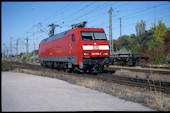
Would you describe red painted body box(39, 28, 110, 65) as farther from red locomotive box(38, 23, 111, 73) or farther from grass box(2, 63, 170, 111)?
grass box(2, 63, 170, 111)

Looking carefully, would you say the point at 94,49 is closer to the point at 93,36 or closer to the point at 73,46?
the point at 93,36

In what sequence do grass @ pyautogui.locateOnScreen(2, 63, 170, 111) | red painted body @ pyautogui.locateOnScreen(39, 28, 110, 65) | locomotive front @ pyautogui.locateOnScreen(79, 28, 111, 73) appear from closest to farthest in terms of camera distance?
grass @ pyautogui.locateOnScreen(2, 63, 170, 111)
red painted body @ pyautogui.locateOnScreen(39, 28, 110, 65)
locomotive front @ pyautogui.locateOnScreen(79, 28, 111, 73)

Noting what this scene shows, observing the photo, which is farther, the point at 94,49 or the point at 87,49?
the point at 94,49

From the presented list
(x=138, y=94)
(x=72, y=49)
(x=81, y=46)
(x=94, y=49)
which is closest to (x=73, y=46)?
(x=72, y=49)

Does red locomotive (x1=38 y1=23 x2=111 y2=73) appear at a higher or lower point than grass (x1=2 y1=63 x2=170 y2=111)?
higher

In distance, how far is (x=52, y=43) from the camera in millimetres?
21141

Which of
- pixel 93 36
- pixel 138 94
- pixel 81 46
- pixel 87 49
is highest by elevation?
pixel 93 36

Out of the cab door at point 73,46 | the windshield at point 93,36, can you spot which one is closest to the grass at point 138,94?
the cab door at point 73,46

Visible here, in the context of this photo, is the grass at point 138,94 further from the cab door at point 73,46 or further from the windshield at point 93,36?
Result: the windshield at point 93,36

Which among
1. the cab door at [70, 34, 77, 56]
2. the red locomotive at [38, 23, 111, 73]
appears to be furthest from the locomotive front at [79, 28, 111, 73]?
the cab door at [70, 34, 77, 56]

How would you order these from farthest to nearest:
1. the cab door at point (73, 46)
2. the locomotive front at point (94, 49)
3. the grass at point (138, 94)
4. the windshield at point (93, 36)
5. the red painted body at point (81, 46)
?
1. the windshield at point (93, 36)
2. the cab door at point (73, 46)
3. the locomotive front at point (94, 49)
4. the red painted body at point (81, 46)
5. the grass at point (138, 94)

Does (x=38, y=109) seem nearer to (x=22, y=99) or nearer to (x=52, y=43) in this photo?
(x=22, y=99)

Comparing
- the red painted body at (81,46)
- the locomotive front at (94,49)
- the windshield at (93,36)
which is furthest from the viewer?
the windshield at (93,36)

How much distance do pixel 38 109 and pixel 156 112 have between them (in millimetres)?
3249
